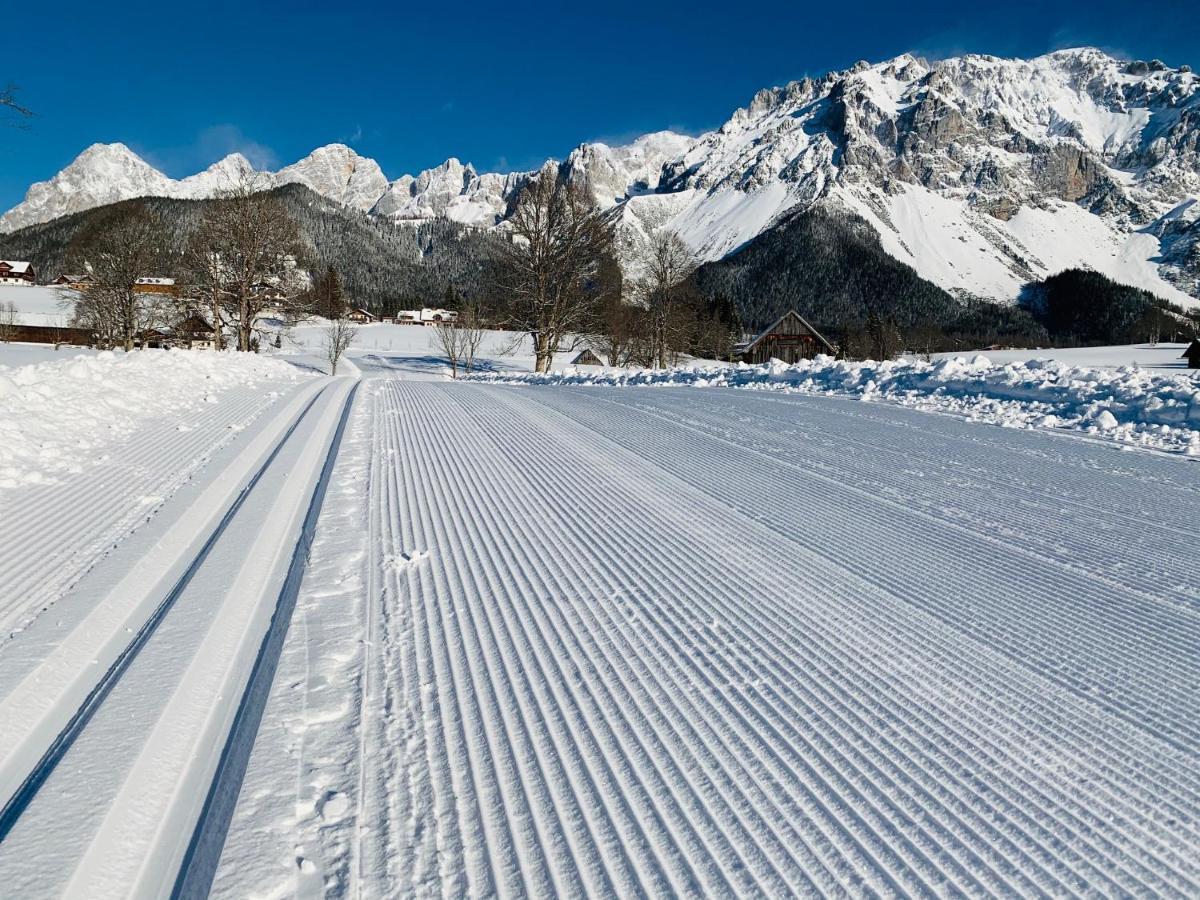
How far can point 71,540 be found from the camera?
3156 mm

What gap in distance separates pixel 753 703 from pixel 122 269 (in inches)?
1184

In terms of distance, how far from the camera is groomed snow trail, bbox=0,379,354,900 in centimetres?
135

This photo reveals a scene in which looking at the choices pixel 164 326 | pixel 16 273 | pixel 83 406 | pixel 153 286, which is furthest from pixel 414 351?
pixel 16 273

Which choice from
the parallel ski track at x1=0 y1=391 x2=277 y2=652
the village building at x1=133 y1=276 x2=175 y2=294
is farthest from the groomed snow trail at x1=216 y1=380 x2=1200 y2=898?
the village building at x1=133 y1=276 x2=175 y2=294

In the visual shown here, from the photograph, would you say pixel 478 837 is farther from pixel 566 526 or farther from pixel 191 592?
pixel 566 526

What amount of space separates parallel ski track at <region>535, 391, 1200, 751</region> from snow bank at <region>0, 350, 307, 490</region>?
476 cm

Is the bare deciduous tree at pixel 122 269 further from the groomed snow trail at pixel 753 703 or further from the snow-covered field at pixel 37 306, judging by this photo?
the groomed snow trail at pixel 753 703

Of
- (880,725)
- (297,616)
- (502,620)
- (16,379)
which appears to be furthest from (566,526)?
(16,379)

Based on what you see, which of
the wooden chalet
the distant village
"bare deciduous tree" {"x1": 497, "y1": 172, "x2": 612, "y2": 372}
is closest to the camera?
"bare deciduous tree" {"x1": 497, "y1": 172, "x2": 612, "y2": 372}

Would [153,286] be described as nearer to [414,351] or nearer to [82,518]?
[82,518]

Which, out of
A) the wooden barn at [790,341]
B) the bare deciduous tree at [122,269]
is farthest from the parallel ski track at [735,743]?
the wooden barn at [790,341]

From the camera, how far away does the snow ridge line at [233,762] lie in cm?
134

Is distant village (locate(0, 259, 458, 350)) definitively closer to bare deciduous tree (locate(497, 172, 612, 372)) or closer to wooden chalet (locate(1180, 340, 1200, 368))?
bare deciduous tree (locate(497, 172, 612, 372))

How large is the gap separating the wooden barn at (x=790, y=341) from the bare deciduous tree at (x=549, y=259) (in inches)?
977
